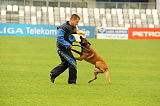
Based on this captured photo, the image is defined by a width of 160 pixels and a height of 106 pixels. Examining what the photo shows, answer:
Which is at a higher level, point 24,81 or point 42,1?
point 42,1

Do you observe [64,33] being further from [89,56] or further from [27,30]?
[27,30]

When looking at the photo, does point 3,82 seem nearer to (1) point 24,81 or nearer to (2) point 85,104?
(1) point 24,81

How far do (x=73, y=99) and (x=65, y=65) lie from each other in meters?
3.04

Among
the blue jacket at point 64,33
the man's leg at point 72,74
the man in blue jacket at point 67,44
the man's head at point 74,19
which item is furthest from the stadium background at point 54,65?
the man's head at point 74,19

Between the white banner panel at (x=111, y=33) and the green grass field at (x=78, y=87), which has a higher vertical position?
the white banner panel at (x=111, y=33)

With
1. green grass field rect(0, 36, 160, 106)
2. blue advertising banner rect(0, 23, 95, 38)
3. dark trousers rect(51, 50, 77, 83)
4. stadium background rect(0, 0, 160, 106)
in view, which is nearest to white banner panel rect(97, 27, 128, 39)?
stadium background rect(0, 0, 160, 106)

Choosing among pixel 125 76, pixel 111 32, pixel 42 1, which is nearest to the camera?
pixel 125 76

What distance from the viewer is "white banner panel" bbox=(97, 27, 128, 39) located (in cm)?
4741

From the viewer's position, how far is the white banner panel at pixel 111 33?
47406mm

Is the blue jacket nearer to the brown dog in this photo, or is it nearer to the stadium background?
the brown dog

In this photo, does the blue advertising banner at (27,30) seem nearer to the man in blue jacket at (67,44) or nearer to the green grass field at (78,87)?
the green grass field at (78,87)

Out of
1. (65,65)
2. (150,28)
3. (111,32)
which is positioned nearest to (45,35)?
(111,32)

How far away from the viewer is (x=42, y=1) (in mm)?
51906

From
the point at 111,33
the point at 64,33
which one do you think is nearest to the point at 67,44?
the point at 64,33
